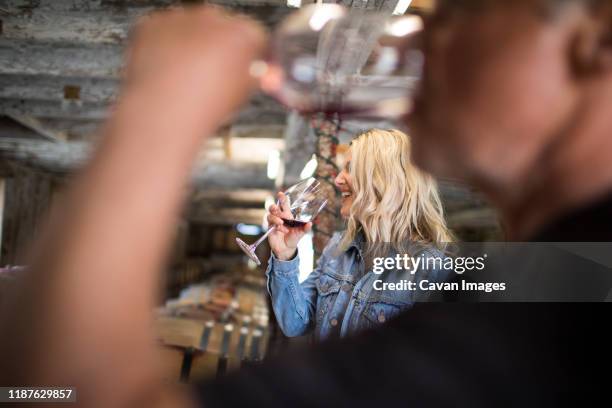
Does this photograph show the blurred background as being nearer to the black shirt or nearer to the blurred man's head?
the black shirt

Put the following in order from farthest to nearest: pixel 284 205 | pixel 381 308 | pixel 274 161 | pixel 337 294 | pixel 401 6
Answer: pixel 274 161
pixel 401 6
pixel 284 205
pixel 337 294
pixel 381 308

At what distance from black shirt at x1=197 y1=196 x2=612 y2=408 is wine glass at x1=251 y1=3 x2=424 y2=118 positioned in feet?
1.18

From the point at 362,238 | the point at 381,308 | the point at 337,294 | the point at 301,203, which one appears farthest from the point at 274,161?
the point at 381,308

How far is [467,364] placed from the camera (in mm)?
500

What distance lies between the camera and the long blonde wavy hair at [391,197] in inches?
82.6

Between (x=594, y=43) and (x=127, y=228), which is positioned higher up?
(x=594, y=43)

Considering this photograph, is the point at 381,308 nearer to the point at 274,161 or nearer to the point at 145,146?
the point at 145,146

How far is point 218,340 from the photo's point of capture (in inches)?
171

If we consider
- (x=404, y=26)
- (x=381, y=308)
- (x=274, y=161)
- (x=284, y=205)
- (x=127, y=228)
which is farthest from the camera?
(x=274, y=161)

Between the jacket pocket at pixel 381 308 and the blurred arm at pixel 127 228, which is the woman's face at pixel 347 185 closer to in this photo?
the jacket pocket at pixel 381 308

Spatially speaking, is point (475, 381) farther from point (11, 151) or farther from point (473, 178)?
point (11, 151)

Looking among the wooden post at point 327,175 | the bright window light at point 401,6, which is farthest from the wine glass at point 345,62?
the wooden post at point 327,175

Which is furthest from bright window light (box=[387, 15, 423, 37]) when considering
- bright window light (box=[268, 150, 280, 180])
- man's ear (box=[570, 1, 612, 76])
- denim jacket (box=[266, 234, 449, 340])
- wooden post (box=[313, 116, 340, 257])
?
bright window light (box=[268, 150, 280, 180])

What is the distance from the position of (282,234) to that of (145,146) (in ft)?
5.56
